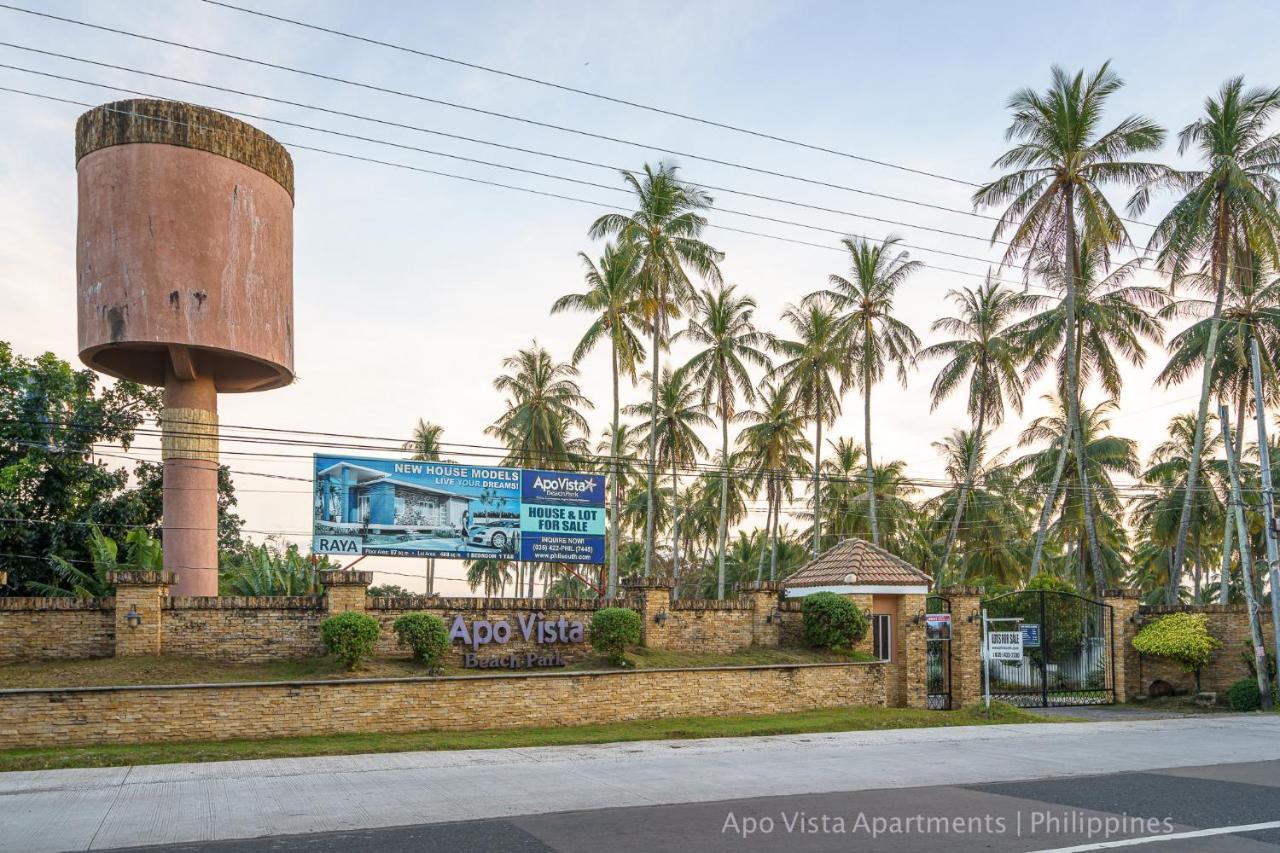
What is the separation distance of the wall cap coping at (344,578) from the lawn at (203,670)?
1.34 m

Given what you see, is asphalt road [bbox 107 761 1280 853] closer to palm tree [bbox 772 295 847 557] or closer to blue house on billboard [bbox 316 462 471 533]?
blue house on billboard [bbox 316 462 471 533]

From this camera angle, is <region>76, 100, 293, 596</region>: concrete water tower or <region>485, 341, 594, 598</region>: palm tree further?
<region>485, 341, 594, 598</region>: palm tree

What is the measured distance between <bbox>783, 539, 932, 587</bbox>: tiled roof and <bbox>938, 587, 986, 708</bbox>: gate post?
96 cm

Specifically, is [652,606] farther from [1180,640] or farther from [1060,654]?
[1060,654]

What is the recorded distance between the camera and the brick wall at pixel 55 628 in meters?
17.7

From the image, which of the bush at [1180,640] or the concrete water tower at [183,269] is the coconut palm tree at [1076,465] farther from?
the concrete water tower at [183,269]

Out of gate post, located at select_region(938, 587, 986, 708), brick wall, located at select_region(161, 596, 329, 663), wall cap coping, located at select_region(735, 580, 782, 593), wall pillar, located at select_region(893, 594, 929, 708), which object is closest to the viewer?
brick wall, located at select_region(161, 596, 329, 663)

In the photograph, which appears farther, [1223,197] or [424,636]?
[1223,197]

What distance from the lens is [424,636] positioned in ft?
62.1

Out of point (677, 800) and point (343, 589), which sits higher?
point (343, 589)

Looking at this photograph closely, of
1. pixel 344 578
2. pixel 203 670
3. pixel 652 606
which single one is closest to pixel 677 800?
pixel 344 578

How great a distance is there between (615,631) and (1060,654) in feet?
49.3

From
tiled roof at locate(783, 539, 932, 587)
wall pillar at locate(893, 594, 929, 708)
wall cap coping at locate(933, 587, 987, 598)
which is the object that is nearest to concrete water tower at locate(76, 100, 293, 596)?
tiled roof at locate(783, 539, 932, 587)

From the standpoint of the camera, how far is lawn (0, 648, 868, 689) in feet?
54.3
